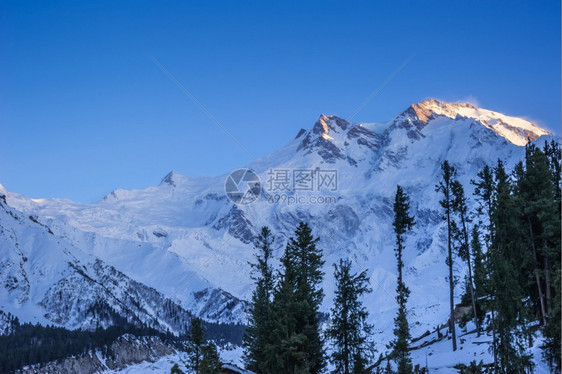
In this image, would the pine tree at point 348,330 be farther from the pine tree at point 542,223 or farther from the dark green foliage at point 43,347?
the dark green foliage at point 43,347

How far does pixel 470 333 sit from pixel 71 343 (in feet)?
526

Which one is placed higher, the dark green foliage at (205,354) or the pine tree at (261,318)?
the pine tree at (261,318)

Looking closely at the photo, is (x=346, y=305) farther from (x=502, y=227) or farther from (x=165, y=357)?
(x=165, y=357)

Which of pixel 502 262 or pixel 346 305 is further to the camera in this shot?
pixel 346 305

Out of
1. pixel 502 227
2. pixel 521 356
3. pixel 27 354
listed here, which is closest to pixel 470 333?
pixel 502 227

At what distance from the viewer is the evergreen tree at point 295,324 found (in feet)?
118

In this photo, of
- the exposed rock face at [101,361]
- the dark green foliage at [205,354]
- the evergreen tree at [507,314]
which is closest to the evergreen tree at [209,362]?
the dark green foliage at [205,354]

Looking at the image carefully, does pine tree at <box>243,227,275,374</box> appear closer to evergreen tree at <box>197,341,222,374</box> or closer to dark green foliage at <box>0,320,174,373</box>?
evergreen tree at <box>197,341,222,374</box>

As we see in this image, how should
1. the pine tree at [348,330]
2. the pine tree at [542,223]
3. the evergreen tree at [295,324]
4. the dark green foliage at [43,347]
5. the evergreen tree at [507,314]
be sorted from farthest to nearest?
the dark green foliage at [43,347] < the pine tree at [348,330] < the pine tree at [542,223] < the evergreen tree at [295,324] < the evergreen tree at [507,314]

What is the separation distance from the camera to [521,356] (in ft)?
97.5

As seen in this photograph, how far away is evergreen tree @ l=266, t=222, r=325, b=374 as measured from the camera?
36.0 meters

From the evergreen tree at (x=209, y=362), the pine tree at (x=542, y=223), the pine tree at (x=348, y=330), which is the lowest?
the evergreen tree at (x=209, y=362)

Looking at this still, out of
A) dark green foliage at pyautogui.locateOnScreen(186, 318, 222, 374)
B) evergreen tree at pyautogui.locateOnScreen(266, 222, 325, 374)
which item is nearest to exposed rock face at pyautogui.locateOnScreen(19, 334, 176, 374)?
dark green foliage at pyautogui.locateOnScreen(186, 318, 222, 374)

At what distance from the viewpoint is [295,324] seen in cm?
3684
